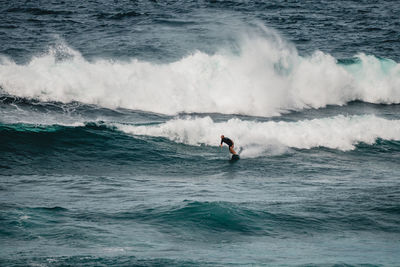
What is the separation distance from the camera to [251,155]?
1931 centimetres

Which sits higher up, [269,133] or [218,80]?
[218,80]

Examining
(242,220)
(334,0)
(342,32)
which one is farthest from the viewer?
(334,0)

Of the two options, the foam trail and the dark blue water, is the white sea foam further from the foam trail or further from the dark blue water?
the foam trail

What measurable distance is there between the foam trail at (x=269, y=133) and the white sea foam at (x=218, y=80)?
A: 3712 millimetres

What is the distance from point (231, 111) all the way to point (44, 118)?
27.9 feet

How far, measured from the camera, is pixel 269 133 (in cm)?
2144

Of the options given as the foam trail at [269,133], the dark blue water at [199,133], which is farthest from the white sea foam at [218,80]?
the foam trail at [269,133]

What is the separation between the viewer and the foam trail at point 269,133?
68.1ft

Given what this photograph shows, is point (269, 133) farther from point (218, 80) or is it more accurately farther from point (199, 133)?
point (218, 80)

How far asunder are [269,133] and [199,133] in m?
2.72

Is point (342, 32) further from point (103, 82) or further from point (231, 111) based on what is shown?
point (103, 82)

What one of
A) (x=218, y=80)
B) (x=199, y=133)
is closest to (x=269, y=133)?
(x=199, y=133)

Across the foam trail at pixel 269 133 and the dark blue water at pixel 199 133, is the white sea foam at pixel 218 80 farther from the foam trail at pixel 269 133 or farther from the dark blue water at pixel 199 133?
the foam trail at pixel 269 133

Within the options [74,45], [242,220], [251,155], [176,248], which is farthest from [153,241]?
[74,45]
